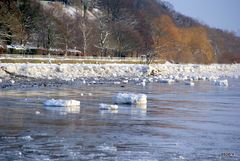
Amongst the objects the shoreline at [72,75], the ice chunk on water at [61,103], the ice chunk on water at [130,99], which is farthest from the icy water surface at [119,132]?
the shoreline at [72,75]

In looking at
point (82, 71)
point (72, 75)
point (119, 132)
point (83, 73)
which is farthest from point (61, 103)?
point (82, 71)

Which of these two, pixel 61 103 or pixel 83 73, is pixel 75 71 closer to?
pixel 83 73

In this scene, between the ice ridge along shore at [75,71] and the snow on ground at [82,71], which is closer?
the ice ridge along shore at [75,71]

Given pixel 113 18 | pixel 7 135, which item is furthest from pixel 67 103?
pixel 113 18

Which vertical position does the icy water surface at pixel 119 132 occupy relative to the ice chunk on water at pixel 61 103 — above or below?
below

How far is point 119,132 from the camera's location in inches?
728

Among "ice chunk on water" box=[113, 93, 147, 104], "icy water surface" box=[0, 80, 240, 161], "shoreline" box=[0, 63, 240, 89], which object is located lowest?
"icy water surface" box=[0, 80, 240, 161]

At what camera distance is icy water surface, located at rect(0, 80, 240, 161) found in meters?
15.1

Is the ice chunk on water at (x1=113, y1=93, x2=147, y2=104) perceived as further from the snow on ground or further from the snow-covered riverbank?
the snow on ground

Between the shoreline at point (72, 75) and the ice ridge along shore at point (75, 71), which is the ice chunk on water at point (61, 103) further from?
the ice ridge along shore at point (75, 71)

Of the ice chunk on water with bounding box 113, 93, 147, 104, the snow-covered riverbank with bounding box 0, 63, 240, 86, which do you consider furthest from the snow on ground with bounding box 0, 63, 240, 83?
the ice chunk on water with bounding box 113, 93, 147, 104

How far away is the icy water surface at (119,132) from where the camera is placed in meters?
15.1

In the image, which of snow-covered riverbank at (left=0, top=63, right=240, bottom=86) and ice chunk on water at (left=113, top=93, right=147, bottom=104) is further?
snow-covered riverbank at (left=0, top=63, right=240, bottom=86)

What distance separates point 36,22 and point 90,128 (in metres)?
58.3
